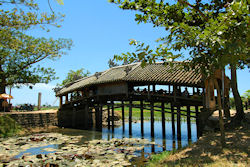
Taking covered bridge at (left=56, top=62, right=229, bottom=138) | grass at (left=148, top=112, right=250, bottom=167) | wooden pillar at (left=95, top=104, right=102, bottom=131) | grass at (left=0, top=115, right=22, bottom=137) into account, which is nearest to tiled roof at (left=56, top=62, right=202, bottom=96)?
covered bridge at (left=56, top=62, right=229, bottom=138)

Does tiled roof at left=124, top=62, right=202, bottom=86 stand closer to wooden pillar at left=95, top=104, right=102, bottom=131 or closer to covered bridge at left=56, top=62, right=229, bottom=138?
covered bridge at left=56, top=62, right=229, bottom=138

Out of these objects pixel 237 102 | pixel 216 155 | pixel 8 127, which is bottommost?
pixel 8 127

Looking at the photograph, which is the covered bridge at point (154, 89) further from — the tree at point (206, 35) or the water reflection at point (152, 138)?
the tree at point (206, 35)

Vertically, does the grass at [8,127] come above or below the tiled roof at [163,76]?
below

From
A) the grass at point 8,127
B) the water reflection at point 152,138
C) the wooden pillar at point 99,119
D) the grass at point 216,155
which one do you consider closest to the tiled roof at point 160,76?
the wooden pillar at point 99,119

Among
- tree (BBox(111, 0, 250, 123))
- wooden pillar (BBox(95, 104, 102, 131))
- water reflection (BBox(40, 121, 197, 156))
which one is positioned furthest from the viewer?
wooden pillar (BBox(95, 104, 102, 131))

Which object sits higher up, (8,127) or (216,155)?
(216,155)

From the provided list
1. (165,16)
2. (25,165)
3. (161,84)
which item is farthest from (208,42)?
(161,84)

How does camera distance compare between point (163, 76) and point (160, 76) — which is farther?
point (160, 76)

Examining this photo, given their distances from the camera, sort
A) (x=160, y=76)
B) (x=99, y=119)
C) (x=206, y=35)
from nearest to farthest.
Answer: (x=206, y=35) < (x=160, y=76) < (x=99, y=119)

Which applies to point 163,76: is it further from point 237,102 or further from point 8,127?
point 8,127

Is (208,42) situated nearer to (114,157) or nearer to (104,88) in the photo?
(114,157)

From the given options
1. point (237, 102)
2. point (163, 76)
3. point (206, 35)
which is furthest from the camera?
point (163, 76)

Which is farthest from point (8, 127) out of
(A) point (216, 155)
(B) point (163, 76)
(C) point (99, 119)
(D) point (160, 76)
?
(A) point (216, 155)
